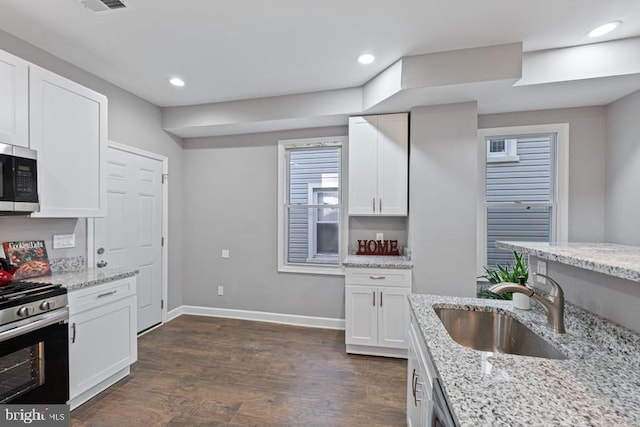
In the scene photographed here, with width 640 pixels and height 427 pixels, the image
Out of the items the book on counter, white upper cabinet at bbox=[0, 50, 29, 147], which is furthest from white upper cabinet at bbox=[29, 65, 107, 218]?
the book on counter

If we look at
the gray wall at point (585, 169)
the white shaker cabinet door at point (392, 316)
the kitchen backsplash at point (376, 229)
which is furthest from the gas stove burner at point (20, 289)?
the gray wall at point (585, 169)

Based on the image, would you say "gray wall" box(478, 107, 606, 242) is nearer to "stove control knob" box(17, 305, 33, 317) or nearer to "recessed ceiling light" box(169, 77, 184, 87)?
"recessed ceiling light" box(169, 77, 184, 87)

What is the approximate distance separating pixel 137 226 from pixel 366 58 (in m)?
3.10

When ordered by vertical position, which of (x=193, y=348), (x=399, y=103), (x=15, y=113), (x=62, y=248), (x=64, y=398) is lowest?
(x=193, y=348)

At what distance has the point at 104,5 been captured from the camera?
197 cm

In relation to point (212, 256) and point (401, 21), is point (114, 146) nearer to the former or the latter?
point (212, 256)

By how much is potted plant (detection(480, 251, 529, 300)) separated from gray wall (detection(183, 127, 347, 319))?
5.43 feet

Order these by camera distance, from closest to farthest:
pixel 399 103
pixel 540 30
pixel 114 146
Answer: pixel 540 30, pixel 399 103, pixel 114 146

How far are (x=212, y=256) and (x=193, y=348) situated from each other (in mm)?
1333

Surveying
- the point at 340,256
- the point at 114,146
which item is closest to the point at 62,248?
the point at 114,146

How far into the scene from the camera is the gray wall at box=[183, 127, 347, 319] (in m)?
3.87

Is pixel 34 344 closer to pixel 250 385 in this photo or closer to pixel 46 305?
pixel 46 305

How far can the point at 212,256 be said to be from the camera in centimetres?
417

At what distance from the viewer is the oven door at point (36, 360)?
5.39 feet
